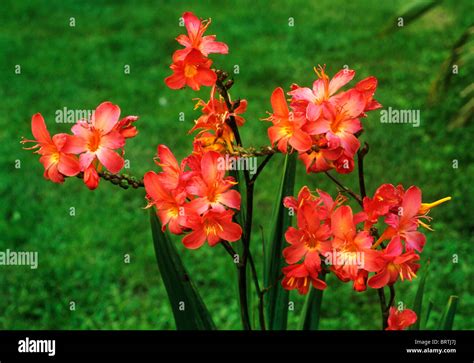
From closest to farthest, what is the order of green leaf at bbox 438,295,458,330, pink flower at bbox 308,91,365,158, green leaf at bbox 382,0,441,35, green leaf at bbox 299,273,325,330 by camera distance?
pink flower at bbox 308,91,365,158 → green leaf at bbox 438,295,458,330 → green leaf at bbox 299,273,325,330 → green leaf at bbox 382,0,441,35

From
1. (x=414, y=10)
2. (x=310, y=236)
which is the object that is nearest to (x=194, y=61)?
(x=310, y=236)

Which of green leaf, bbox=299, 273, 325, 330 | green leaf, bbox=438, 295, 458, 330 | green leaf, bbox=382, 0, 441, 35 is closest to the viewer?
green leaf, bbox=438, 295, 458, 330

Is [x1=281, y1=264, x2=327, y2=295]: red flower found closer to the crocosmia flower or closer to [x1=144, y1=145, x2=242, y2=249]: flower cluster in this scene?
[x1=144, y1=145, x2=242, y2=249]: flower cluster

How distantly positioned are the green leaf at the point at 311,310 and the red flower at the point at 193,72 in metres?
0.65

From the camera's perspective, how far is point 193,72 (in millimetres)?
1396

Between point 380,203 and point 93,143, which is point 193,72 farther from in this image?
point 380,203

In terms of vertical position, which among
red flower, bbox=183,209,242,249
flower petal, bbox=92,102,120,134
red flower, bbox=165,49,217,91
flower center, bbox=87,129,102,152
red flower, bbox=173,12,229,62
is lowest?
red flower, bbox=183,209,242,249

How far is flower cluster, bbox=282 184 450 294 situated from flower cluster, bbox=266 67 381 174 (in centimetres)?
7

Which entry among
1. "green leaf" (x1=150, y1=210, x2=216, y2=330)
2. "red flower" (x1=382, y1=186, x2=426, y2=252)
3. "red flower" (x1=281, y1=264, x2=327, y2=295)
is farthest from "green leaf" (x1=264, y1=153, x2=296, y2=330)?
"red flower" (x1=382, y1=186, x2=426, y2=252)

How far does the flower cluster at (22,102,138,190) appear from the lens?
1391 mm

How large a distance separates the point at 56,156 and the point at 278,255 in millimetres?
566

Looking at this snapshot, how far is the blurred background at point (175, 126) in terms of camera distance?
3254 millimetres

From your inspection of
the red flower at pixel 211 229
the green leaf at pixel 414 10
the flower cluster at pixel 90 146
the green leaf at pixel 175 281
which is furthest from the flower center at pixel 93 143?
the green leaf at pixel 414 10
